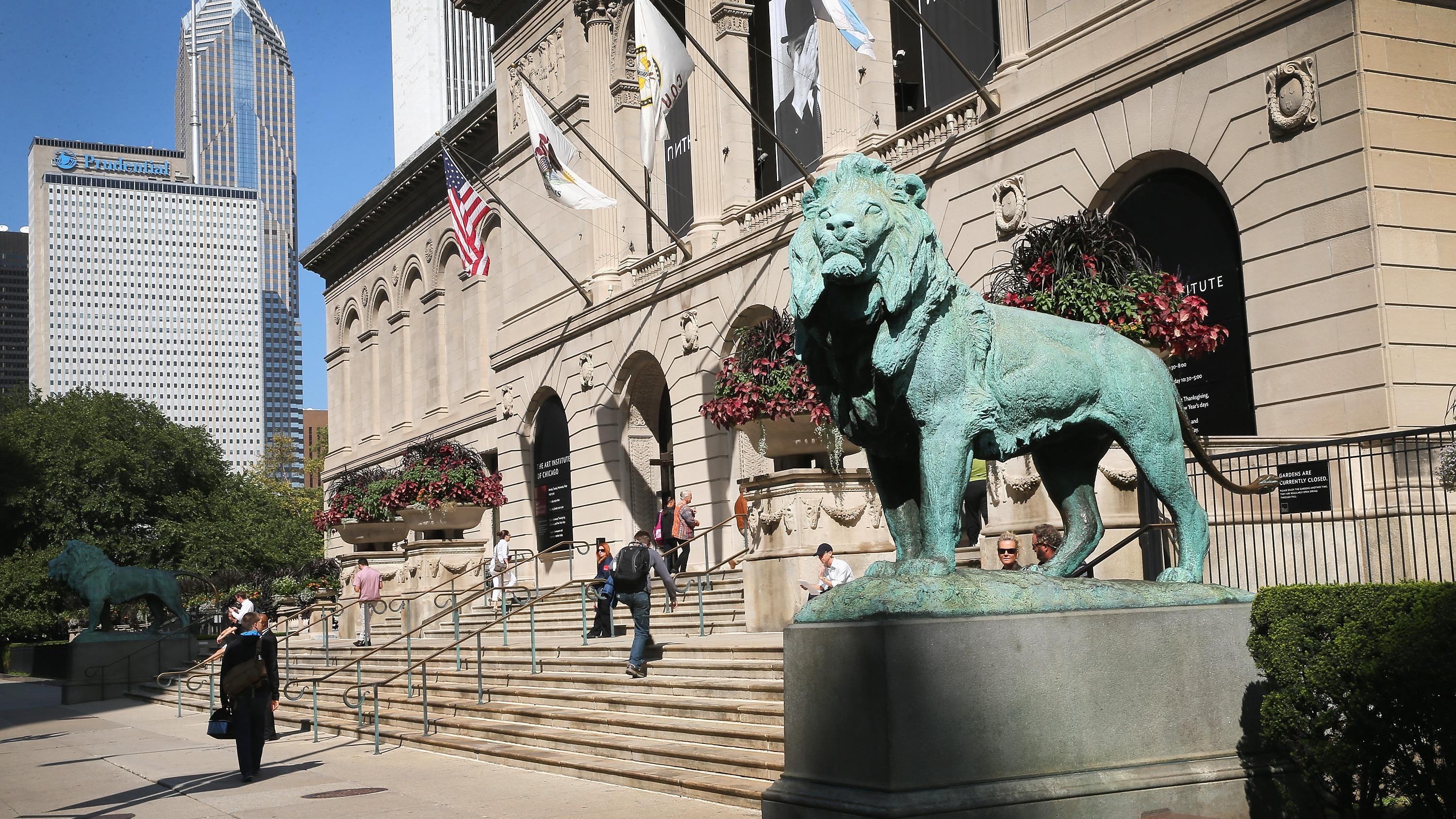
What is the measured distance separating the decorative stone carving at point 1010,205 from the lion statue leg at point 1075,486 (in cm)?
1391

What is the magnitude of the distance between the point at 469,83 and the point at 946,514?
114158mm

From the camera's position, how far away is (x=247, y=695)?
570 inches

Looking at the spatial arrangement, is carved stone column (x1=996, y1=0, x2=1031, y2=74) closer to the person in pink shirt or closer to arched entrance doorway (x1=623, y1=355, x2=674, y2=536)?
arched entrance doorway (x1=623, y1=355, x2=674, y2=536)

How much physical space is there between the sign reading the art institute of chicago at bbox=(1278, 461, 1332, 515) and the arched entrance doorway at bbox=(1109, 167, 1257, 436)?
11.1ft

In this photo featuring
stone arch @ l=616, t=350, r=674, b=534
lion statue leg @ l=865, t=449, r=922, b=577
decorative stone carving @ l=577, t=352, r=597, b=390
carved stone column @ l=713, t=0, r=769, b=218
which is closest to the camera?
lion statue leg @ l=865, t=449, r=922, b=577

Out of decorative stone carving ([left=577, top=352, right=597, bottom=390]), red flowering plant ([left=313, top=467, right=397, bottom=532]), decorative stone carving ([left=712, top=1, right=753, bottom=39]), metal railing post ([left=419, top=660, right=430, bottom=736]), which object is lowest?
metal railing post ([left=419, top=660, right=430, bottom=736])

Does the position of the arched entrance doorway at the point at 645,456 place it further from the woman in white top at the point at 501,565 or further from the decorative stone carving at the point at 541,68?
the decorative stone carving at the point at 541,68

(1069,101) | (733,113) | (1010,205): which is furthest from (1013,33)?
(733,113)

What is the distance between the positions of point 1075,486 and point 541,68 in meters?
34.7

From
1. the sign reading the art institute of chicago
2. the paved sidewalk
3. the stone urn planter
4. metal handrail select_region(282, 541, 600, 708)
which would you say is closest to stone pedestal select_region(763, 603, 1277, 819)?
the paved sidewalk

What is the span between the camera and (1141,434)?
6.95 m

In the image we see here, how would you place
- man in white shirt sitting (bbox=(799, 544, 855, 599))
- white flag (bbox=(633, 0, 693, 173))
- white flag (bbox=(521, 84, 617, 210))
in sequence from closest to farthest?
man in white shirt sitting (bbox=(799, 544, 855, 599)) → white flag (bbox=(633, 0, 693, 173)) → white flag (bbox=(521, 84, 617, 210))

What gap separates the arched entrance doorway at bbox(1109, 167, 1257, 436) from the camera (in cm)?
1733


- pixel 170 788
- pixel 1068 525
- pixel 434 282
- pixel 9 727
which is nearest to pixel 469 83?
pixel 434 282
